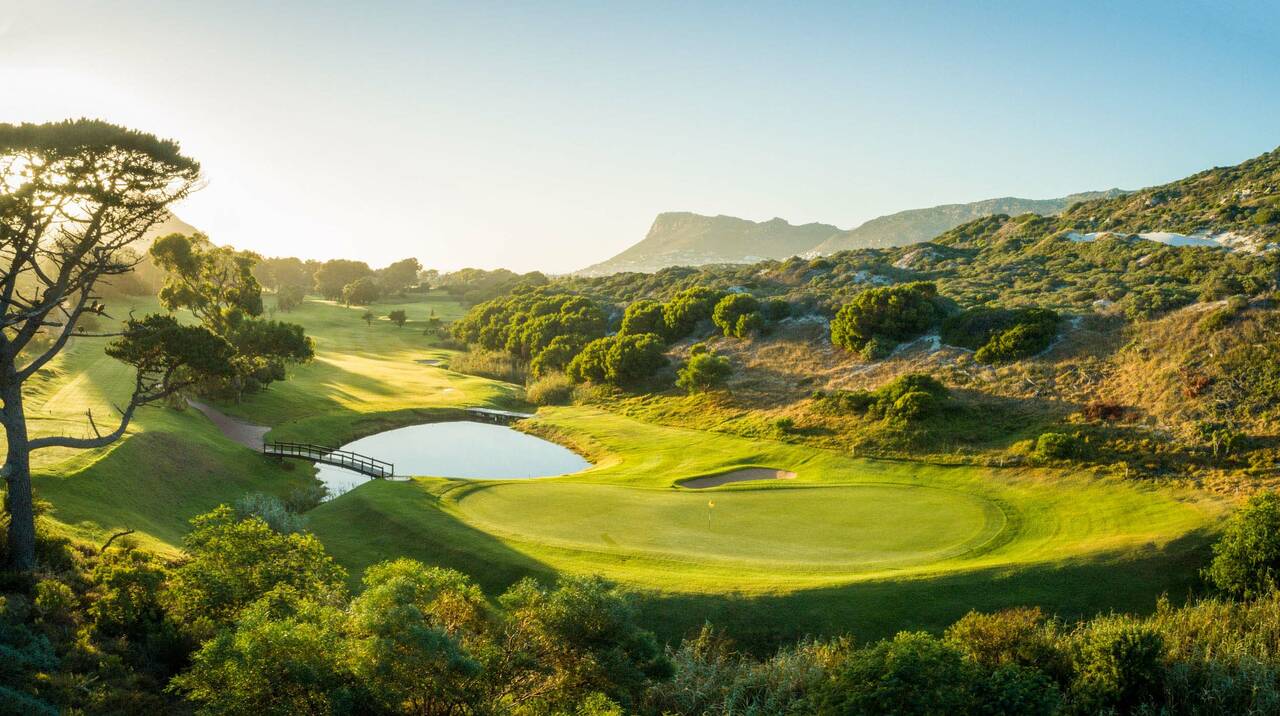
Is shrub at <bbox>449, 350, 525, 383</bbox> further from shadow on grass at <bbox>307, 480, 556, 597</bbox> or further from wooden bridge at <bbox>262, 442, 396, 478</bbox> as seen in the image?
shadow on grass at <bbox>307, 480, 556, 597</bbox>

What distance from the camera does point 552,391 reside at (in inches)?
2371

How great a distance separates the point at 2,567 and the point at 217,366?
8.09 m

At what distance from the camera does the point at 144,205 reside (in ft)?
60.2

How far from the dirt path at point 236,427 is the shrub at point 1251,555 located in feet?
146

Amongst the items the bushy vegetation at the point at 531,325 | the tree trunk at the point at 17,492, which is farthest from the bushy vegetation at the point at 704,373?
the tree trunk at the point at 17,492

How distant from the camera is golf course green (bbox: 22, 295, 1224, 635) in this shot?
18.2 meters

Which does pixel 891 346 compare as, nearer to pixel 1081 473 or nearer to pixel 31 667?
pixel 1081 473

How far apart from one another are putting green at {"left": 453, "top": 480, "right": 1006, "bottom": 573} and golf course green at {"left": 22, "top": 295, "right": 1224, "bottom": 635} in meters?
0.10

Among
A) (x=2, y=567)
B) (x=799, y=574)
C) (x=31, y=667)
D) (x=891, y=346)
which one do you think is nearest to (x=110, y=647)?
(x=31, y=667)

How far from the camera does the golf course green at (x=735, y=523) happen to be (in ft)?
59.9

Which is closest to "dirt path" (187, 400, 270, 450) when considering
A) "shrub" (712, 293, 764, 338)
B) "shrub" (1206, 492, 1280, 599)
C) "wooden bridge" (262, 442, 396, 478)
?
"wooden bridge" (262, 442, 396, 478)

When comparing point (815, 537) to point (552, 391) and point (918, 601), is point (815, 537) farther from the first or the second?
point (552, 391)

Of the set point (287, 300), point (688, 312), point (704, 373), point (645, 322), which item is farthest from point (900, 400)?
point (287, 300)

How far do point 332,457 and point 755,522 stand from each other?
26.8 metres
